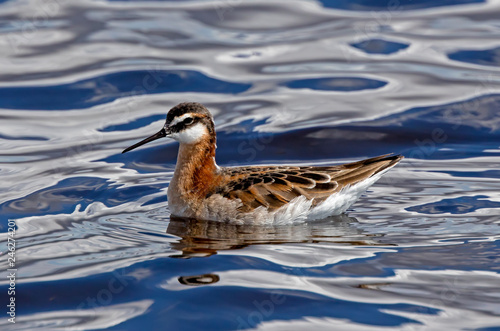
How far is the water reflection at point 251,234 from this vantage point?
11219 mm

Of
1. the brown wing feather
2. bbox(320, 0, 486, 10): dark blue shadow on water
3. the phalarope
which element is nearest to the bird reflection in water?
the phalarope

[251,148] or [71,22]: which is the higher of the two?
[71,22]

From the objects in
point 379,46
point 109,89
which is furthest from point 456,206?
point 379,46

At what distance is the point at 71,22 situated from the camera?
72.1ft

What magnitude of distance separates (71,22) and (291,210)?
466 inches

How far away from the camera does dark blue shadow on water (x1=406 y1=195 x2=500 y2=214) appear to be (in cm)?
1230

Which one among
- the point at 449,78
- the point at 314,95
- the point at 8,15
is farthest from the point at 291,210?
the point at 8,15

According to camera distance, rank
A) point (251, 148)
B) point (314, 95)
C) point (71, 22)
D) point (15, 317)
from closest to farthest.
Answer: point (15, 317) → point (251, 148) → point (314, 95) → point (71, 22)

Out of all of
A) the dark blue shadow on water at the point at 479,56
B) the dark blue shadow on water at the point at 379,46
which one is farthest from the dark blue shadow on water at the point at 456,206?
the dark blue shadow on water at the point at 379,46

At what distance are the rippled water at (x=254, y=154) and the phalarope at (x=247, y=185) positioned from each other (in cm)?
24

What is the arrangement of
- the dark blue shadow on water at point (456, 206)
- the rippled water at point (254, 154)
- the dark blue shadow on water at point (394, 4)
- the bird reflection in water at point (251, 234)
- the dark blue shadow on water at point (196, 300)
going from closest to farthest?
the dark blue shadow on water at point (196, 300) → the rippled water at point (254, 154) → the bird reflection in water at point (251, 234) → the dark blue shadow on water at point (456, 206) → the dark blue shadow on water at point (394, 4)

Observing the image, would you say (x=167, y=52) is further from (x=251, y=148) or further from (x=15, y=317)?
(x=15, y=317)

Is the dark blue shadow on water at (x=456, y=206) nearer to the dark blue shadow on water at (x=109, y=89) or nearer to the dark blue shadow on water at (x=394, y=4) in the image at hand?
the dark blue shadow on water at (x=109, y=89)

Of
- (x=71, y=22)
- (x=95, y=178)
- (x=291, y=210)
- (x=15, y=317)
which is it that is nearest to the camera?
(x=15, y=317)
